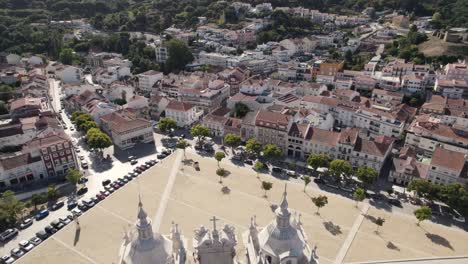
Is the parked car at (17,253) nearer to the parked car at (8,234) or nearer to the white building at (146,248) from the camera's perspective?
the parked car at (8,234)

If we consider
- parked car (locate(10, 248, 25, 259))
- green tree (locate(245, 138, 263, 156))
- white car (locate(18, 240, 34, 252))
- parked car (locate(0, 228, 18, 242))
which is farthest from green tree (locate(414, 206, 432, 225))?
parked car (locate(0, 228, 18, 242))

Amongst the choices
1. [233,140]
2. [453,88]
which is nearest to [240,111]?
[233,140]

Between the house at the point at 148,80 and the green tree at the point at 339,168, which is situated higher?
the house at the point at 148,80

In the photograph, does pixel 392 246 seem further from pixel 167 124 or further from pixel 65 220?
pixel 167 124

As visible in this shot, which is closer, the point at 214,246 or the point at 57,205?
the point at 214,246

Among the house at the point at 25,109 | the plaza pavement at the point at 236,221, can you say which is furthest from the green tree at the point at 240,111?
the house at the point at 25,109

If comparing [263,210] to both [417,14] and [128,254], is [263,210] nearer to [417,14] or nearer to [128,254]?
[128,254]

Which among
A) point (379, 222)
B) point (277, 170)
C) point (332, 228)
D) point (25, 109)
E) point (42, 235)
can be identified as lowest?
point (332, 228)
